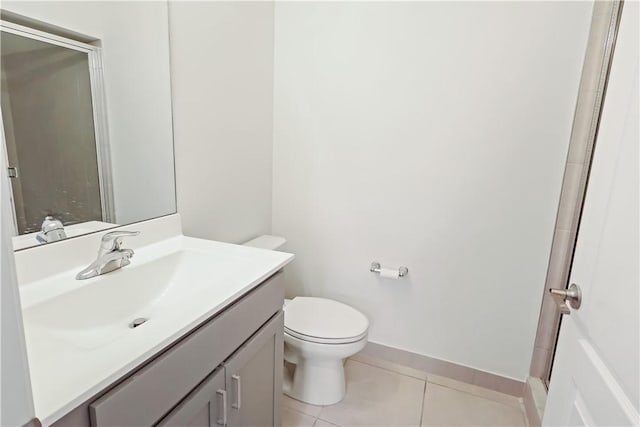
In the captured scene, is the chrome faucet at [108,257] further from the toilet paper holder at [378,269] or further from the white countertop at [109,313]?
the toilet paper holder at [378,269]

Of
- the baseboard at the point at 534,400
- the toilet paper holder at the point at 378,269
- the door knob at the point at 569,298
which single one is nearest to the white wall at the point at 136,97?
the toilet paper holder at the point at 378,269

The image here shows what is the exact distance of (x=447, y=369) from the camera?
198cm

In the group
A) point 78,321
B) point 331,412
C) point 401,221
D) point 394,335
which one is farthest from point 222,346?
point 394,335

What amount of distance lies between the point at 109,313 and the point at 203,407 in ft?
1.27

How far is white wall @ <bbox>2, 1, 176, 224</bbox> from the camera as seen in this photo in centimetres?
118

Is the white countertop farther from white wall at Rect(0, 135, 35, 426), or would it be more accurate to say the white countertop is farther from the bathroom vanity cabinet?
white wall at Rect(0, 135, 35, 426)

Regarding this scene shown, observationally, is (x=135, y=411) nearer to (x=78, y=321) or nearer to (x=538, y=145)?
(x=78, y=321)

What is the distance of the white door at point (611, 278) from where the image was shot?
627 millimetres

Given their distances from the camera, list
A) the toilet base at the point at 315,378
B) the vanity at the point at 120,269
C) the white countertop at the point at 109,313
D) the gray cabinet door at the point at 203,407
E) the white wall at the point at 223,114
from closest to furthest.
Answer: the white countertop at the point at 109,313
the vanity at the point at 120,269
the gray cabinet door at the point at 203,407
the white wall at the point at 223,114
the toilet base at the point at 315,378

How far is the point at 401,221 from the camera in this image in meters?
1.92

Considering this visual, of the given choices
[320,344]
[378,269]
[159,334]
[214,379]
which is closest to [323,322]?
[320,344]

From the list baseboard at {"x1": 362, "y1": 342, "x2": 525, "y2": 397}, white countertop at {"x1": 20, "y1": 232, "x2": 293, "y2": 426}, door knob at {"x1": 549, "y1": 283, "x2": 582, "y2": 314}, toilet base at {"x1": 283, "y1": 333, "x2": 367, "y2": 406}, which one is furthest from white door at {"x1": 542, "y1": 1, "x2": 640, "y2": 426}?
baseboard at {"x1": 362, "y1": 342, "x2": 525, "y2": 397}

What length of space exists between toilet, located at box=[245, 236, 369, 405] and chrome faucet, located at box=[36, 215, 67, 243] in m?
0.98

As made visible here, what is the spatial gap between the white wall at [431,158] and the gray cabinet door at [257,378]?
0.86 meters
